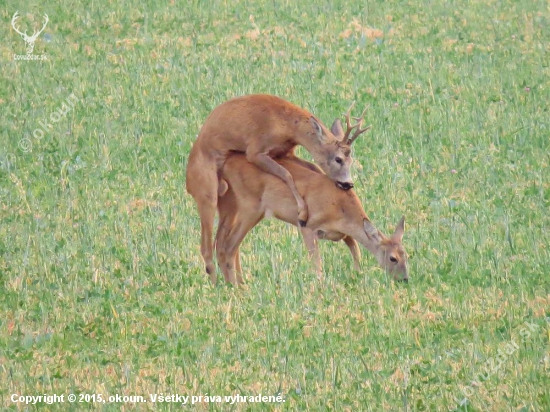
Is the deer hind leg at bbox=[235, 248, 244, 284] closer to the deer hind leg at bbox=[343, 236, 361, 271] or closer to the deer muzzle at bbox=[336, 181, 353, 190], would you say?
the deer hind leg at bbox=[343, 236, 361, 271]

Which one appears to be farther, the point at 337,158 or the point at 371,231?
the point at 337,158

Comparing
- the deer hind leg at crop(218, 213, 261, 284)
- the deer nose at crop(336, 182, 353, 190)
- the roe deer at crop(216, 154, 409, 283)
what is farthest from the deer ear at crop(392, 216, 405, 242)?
the deer hind leg at crop(218, 213, 261, 284)

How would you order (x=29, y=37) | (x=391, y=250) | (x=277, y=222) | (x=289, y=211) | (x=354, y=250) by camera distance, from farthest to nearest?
(x=29, y=37), (x=277, y=222), (x=354, y=250), (x=289, y=211), (x=391, y=250)

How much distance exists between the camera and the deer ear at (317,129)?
1137 cm

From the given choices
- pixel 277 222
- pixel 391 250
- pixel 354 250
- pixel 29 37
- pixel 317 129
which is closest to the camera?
pixel 391 250

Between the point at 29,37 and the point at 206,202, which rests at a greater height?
the point at 206,202

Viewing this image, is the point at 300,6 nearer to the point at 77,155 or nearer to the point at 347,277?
the point at 77,155

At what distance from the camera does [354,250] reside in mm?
11195

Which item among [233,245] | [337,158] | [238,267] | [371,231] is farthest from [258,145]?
[371,231]

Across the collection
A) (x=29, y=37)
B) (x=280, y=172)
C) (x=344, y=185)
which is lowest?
(x=29, y=37)

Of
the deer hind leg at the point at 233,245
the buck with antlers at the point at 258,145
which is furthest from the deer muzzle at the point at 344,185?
the deer hind leg at the point at 233,245

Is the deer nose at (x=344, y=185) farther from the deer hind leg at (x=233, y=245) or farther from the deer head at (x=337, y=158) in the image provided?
the deer hind leg at (x=233, y=245)

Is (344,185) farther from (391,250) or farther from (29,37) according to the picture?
(29,37)

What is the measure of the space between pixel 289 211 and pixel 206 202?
31.7 inches
